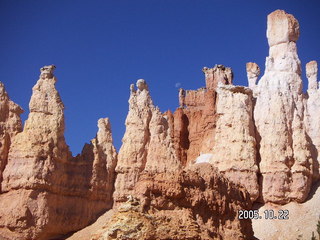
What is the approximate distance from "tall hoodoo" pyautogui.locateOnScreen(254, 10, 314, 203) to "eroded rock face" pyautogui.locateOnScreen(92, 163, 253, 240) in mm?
15648

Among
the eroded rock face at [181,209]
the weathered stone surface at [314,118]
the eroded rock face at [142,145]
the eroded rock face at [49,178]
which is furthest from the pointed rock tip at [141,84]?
the eroded rock face at [181,209]

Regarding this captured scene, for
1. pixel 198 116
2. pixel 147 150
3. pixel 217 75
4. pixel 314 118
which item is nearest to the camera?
pixel 147 150

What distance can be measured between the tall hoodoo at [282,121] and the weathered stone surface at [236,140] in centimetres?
Answer: 80

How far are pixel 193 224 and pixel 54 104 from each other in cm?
2025

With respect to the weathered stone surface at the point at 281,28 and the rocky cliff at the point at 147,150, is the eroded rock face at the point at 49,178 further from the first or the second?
the weathered stone surface at the point at 281,28

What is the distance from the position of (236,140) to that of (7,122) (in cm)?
1468

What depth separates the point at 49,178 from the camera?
31.6m

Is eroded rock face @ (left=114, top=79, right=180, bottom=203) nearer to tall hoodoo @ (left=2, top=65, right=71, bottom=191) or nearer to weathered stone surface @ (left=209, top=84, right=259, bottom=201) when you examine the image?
weathered stone surface @ (left=209, top=84, right=259, bottom=201)

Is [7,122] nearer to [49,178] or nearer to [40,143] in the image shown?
[40,143]

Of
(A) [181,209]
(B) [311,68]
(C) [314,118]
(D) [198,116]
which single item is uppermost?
(B) [311,68]

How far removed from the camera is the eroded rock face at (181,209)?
14070 mm

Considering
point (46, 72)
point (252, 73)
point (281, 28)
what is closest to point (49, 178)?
point (46, 72)

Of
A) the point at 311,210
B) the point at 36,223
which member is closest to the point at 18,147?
Result: the point at 36,223

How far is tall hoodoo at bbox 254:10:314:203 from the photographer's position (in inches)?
1332
